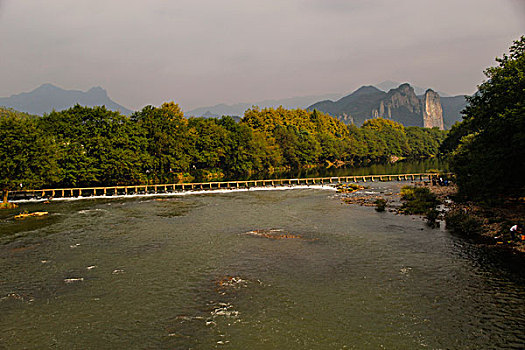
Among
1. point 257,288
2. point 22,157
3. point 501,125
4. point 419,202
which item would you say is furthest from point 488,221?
point 22,157

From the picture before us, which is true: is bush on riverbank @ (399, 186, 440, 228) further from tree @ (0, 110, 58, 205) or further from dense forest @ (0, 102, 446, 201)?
tree @ (0, 110, 58, 205)

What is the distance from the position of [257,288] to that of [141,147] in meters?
64.3

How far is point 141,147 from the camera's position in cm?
7706

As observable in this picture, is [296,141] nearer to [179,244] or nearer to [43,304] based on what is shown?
[179,244]

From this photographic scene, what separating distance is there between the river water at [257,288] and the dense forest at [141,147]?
70.6 feet

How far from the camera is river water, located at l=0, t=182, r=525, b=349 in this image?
49.0 ft

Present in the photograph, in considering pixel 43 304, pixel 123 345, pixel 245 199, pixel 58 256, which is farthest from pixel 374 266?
pixel 245 199

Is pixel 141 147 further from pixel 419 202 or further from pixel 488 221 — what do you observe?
pixel 488 221

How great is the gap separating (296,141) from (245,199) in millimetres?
78773

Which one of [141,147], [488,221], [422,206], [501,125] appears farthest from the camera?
[141,147]

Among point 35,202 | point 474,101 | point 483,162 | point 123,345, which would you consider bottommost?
point 123,345

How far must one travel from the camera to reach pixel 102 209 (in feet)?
159

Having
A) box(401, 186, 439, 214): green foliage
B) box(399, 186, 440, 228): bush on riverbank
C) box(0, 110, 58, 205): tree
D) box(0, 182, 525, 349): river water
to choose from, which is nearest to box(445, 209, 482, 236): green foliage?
box(399, 186, 440, 228): bush on riverbank

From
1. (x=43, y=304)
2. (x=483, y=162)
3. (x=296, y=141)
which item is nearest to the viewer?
(x=43, y=304)
